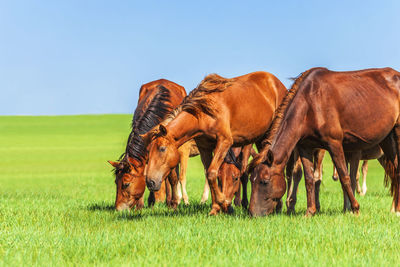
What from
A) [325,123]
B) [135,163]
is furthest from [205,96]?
[325,123]

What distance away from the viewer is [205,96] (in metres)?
8.26

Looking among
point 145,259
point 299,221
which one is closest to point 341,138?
point 299,221

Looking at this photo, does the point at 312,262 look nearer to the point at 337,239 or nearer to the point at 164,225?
the point at 337,239

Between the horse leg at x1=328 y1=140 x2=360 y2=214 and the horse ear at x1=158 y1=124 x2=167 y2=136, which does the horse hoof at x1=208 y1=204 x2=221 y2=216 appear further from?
the horse leg at x1=328 y1=140 x2=360 y2=214

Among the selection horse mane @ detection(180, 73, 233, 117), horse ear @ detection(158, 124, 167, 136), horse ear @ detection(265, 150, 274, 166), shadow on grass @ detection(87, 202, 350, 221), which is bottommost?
shadow on grass @ detection(87, 202, 350, 221)

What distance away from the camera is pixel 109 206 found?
10406mm

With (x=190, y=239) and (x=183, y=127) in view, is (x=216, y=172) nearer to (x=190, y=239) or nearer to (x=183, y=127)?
(x=183, y=127)

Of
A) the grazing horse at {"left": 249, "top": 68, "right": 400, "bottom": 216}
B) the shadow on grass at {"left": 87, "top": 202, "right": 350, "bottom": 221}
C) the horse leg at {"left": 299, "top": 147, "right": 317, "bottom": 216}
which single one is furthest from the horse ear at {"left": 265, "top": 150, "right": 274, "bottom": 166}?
the horse leg at {"left": 299, "top": 147, "right": 317, "bottom": 216}

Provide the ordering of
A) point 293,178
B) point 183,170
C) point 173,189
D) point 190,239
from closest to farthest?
point 190,239, point 293,178, point 173,189, point 183,170

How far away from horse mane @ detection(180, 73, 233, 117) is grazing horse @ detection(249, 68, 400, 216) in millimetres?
1121

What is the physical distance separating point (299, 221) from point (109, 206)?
15.7ft

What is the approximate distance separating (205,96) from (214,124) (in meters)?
0.52

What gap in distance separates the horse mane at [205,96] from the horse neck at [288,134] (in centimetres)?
117

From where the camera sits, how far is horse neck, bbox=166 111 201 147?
7.78 meters
